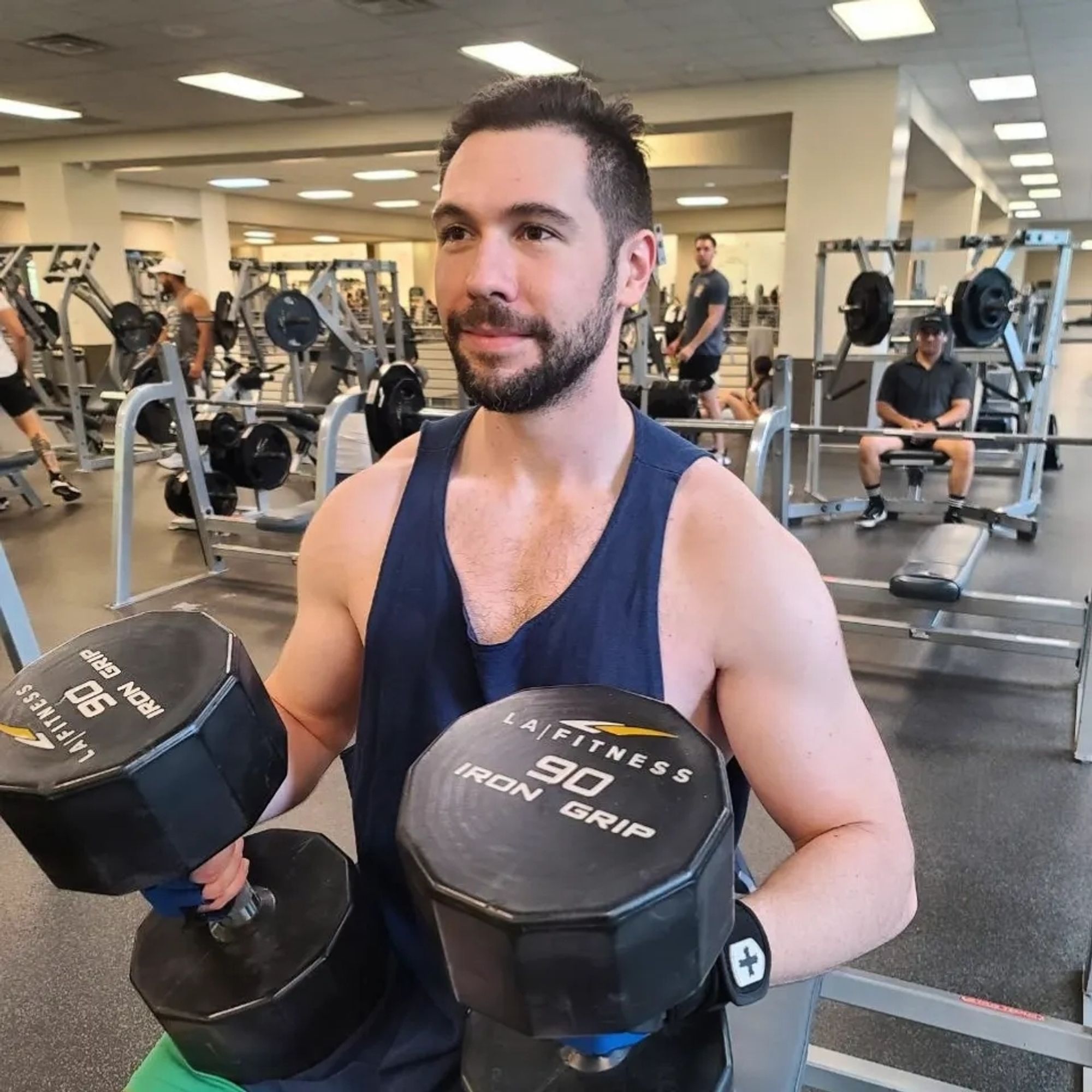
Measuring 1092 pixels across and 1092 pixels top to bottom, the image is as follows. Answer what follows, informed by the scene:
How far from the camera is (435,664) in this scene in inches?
30.5

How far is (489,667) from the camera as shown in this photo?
744 millimetres

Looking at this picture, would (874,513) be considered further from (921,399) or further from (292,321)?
(292,321)

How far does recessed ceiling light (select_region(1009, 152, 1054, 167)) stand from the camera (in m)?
9.87

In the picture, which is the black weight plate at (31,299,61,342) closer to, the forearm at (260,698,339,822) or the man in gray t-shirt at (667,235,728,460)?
the man in gray t-shirt at (667,235,728,460)

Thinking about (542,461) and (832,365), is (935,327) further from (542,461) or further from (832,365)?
(542,461)

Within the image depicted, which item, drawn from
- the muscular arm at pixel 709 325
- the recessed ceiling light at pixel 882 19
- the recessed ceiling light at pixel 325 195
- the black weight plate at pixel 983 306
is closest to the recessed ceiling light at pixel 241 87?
the muscular arm at pixel 709 325

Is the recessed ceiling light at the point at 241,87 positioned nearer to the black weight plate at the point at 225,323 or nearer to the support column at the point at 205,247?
the black weight plate at the point at 225,323

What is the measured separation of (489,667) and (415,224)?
1726cm

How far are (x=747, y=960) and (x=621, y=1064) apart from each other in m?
0.09

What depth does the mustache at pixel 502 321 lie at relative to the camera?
A: 0.75 metres

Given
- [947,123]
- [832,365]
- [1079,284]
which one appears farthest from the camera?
[1079,284]

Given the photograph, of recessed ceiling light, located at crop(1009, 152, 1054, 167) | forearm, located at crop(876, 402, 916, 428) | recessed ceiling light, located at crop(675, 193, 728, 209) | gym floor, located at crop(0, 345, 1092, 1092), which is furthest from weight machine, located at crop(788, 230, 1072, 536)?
recessed ceiling light, located at crop(675, 193, 728, 209)

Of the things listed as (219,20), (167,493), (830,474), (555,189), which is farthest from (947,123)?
(555,189)

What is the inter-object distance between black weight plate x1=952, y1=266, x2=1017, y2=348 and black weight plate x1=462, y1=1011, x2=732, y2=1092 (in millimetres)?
4225
